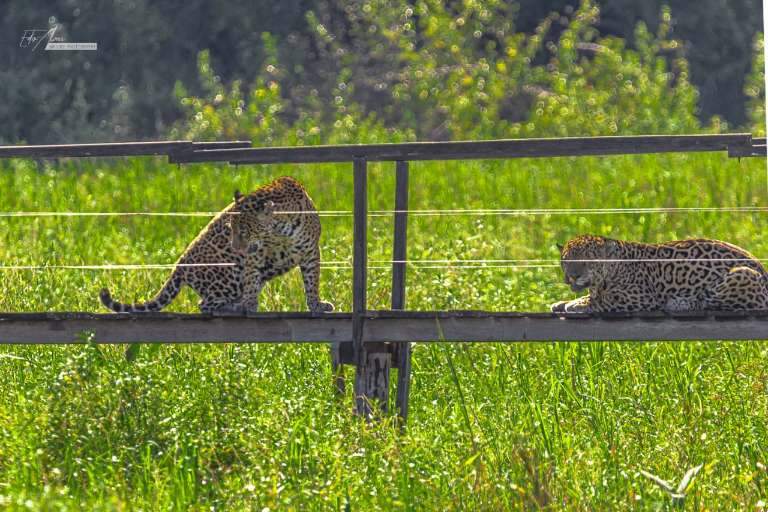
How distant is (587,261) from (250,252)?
181 centimetres

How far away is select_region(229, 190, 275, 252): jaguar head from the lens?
9055mm

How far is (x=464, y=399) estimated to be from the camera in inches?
365

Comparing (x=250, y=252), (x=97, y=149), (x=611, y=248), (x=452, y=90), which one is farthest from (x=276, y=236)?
(x=452, y=90)

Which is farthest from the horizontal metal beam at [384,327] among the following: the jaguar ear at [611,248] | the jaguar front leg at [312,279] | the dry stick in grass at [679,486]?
the dry stick in grass at [679,486]

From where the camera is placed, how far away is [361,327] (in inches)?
346

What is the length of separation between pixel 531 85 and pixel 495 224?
10.7 meters

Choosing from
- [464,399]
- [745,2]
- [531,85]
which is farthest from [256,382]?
[745,2]

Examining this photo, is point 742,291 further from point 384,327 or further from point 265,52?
point 265,52

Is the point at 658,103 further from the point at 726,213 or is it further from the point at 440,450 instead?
the point at 440,450

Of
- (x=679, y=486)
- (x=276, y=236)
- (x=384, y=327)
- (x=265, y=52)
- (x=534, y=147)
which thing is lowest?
(x=679, y=486)

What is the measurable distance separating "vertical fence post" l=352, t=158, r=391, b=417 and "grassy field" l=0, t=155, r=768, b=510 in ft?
0.55

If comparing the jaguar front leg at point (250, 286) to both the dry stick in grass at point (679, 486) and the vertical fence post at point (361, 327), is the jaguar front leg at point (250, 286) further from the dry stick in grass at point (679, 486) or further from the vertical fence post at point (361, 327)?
the dry stick in grass at point (679, 486)

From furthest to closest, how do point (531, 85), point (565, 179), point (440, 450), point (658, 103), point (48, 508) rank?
point (531, 85) → point (658, 103) → point (565, 179) → point (440, 450) → point (48, 508)

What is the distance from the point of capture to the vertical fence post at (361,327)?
8695mm
